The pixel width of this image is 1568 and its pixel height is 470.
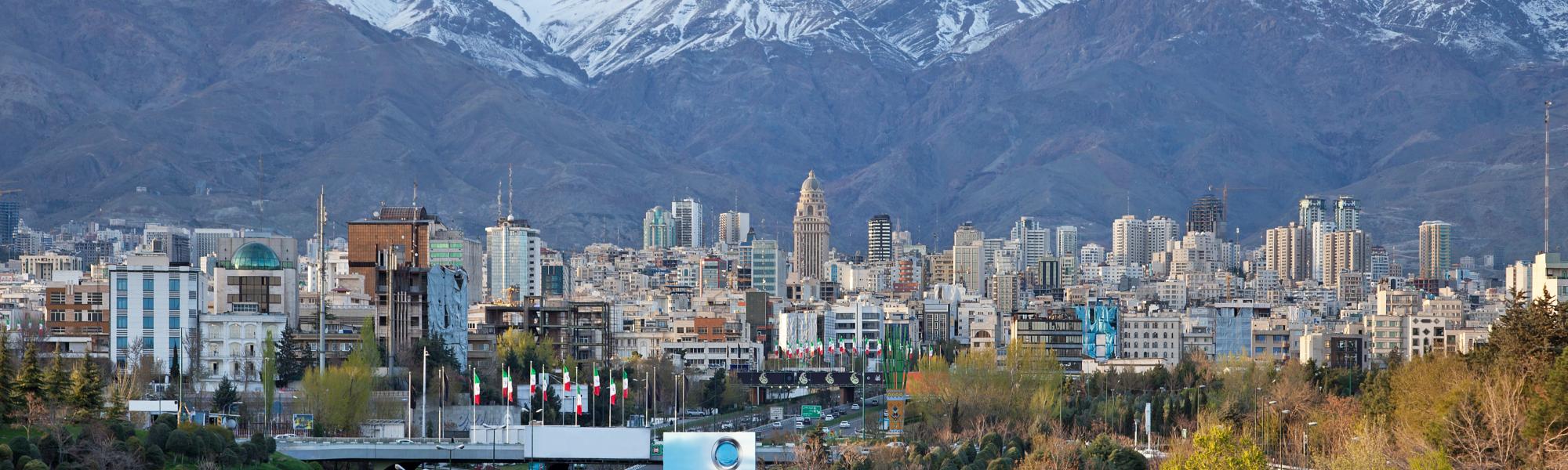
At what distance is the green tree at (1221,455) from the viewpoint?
60.8 metres

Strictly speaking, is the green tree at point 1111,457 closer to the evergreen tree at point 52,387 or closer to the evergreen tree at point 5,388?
the evergreen tree at point 52,387

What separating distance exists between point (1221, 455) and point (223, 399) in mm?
44554

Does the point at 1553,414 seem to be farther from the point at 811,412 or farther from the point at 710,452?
the point at 811,412

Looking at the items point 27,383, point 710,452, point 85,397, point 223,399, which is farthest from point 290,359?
point 710,452

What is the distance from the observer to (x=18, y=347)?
10406cm

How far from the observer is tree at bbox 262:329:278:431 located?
92625 mm

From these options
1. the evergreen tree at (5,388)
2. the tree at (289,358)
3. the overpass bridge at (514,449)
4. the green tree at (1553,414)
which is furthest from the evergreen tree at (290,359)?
the green tree at (1553,414)

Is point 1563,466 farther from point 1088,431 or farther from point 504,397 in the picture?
point 504,397

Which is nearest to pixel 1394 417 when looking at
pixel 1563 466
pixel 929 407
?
pixel 1563 466

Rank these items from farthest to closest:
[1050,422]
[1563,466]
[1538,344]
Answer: [1050,422] → [1538,344] → [1563,466]

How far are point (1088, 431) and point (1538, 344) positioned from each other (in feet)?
70.6

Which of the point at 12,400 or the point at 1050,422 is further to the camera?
the point at 1050,422

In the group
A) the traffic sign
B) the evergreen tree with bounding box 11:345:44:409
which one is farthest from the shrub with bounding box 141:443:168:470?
the traffic sign

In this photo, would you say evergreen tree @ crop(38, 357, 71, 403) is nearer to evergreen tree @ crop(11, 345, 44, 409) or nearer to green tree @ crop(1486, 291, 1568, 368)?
evergreen tree @ crop(11, 345, 44, 409)
